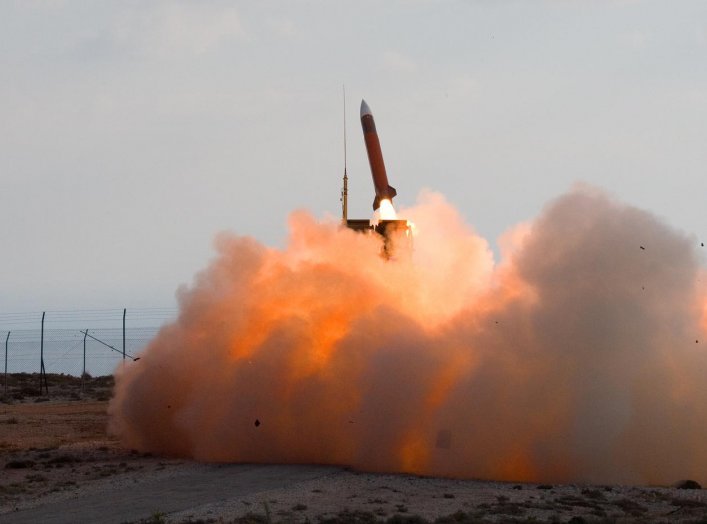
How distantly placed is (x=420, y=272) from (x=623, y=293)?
717cm

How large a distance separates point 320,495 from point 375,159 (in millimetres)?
17151

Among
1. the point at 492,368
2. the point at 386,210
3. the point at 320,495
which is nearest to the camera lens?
the point at 320,495

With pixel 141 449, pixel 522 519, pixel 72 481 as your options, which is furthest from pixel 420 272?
pixel 522 519

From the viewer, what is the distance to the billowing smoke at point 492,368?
24547 millimetres

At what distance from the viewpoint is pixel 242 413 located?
27.5 metres

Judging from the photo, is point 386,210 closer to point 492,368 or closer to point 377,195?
point 377,195

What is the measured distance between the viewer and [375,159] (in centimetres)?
3675

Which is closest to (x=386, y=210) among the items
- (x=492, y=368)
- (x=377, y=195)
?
(x=377, y=195)

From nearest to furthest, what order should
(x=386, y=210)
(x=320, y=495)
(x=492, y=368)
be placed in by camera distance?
(x=320, y=495)
(x=492, y=368)
(x=386, y=210)

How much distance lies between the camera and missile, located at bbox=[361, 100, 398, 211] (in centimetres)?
3625

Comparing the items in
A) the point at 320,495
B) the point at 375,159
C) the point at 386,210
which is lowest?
the point at 320,495

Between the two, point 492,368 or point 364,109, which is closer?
point 492,368

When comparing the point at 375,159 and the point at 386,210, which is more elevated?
the point at 375,159

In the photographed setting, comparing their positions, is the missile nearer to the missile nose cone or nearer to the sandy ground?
the missile nose cone
